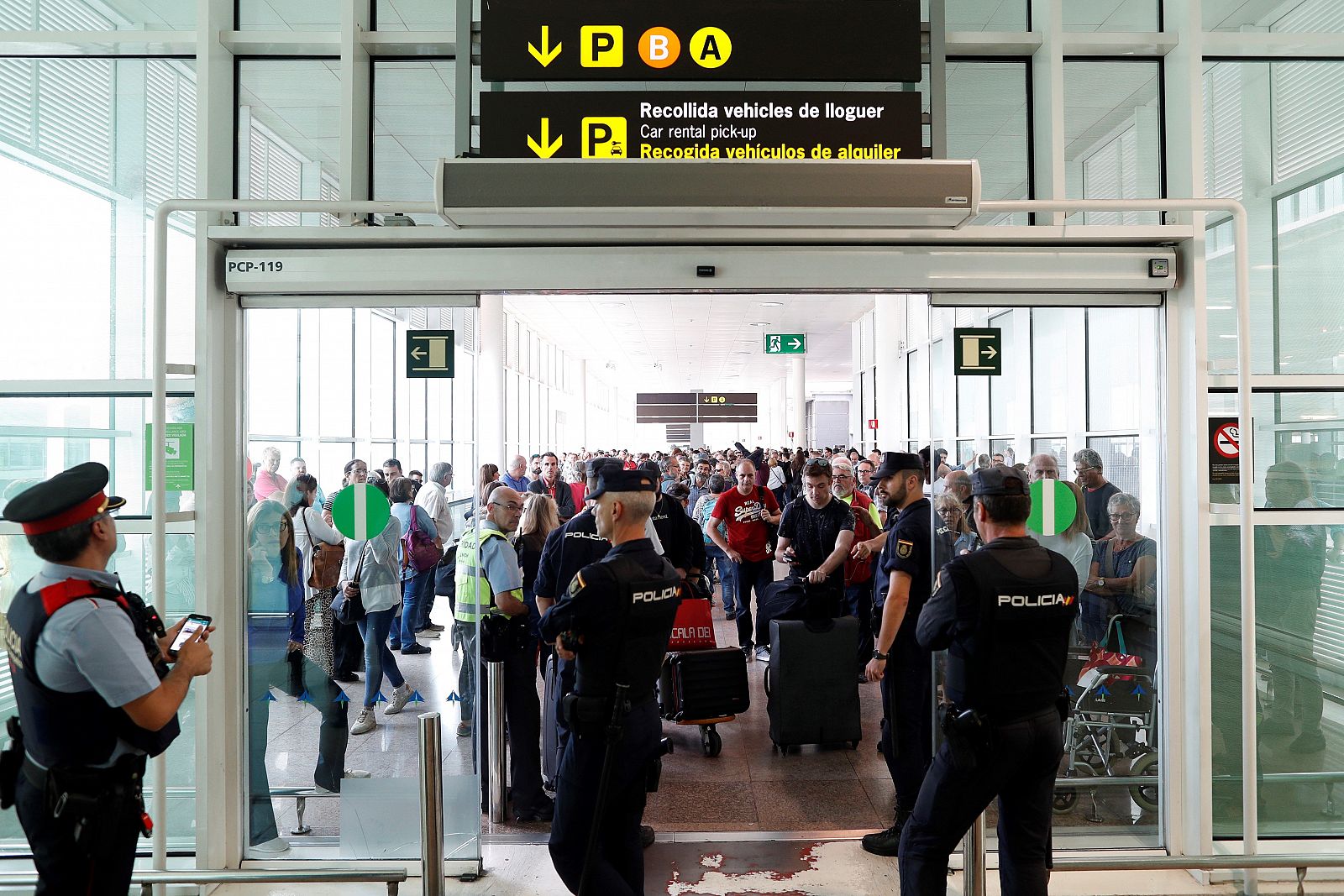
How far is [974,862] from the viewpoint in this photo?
3.23 m

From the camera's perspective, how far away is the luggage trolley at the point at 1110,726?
4.24m

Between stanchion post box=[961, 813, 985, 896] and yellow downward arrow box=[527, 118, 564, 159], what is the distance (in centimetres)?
310

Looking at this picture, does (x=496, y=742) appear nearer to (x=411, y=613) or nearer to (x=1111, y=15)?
(x=411, y=613)

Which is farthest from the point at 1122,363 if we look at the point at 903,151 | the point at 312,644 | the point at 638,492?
the point at 312,644

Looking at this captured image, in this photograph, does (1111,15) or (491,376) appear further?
(491,376)

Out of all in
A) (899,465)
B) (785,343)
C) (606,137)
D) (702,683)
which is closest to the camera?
(606,137)

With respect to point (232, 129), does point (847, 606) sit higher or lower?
lower

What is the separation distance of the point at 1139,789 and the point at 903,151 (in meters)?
3.24

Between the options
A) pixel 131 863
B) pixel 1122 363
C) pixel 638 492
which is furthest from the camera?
pixel 1122 363

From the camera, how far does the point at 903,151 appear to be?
3.62 metres

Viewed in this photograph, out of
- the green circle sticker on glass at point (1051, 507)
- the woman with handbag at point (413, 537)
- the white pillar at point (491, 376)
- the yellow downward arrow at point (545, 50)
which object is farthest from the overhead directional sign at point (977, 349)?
the white pillar at point (491, 376)

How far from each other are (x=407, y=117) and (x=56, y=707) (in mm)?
3049

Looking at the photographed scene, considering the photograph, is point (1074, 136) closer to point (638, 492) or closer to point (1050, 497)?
point (1050, 497)

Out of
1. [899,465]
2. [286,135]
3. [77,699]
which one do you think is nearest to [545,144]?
[286,135]
